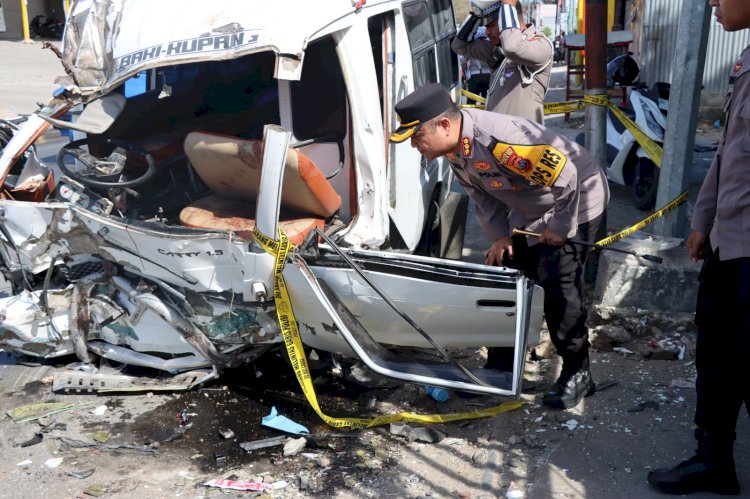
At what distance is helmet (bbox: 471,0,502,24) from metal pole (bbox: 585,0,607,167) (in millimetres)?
823

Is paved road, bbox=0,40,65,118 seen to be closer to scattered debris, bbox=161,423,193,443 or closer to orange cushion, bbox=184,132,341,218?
orange cushion, bbox=184,132,341,218

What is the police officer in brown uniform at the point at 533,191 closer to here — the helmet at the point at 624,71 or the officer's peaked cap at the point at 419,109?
the officer's peaked cap at the point at 419,109

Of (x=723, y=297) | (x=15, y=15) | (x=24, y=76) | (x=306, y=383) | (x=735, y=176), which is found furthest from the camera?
(x=15, y=15)

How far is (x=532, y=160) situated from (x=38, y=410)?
113 inches

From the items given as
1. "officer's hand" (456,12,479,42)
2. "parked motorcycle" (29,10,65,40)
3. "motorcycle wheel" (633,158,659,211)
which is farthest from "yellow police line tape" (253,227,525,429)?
"parked motorcycle" (29,10,65,40)

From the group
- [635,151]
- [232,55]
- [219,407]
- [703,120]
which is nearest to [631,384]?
[219,407]

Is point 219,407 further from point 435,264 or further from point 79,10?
point 79,10

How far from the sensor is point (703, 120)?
37.7 feet

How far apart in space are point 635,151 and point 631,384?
3.96 meters

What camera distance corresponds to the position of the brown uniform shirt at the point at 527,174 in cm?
355

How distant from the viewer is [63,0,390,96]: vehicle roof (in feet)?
12.5

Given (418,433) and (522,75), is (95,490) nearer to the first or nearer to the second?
(418,433)

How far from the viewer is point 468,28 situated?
19.9 feet

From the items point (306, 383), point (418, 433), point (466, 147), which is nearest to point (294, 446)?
point (306, 383)
